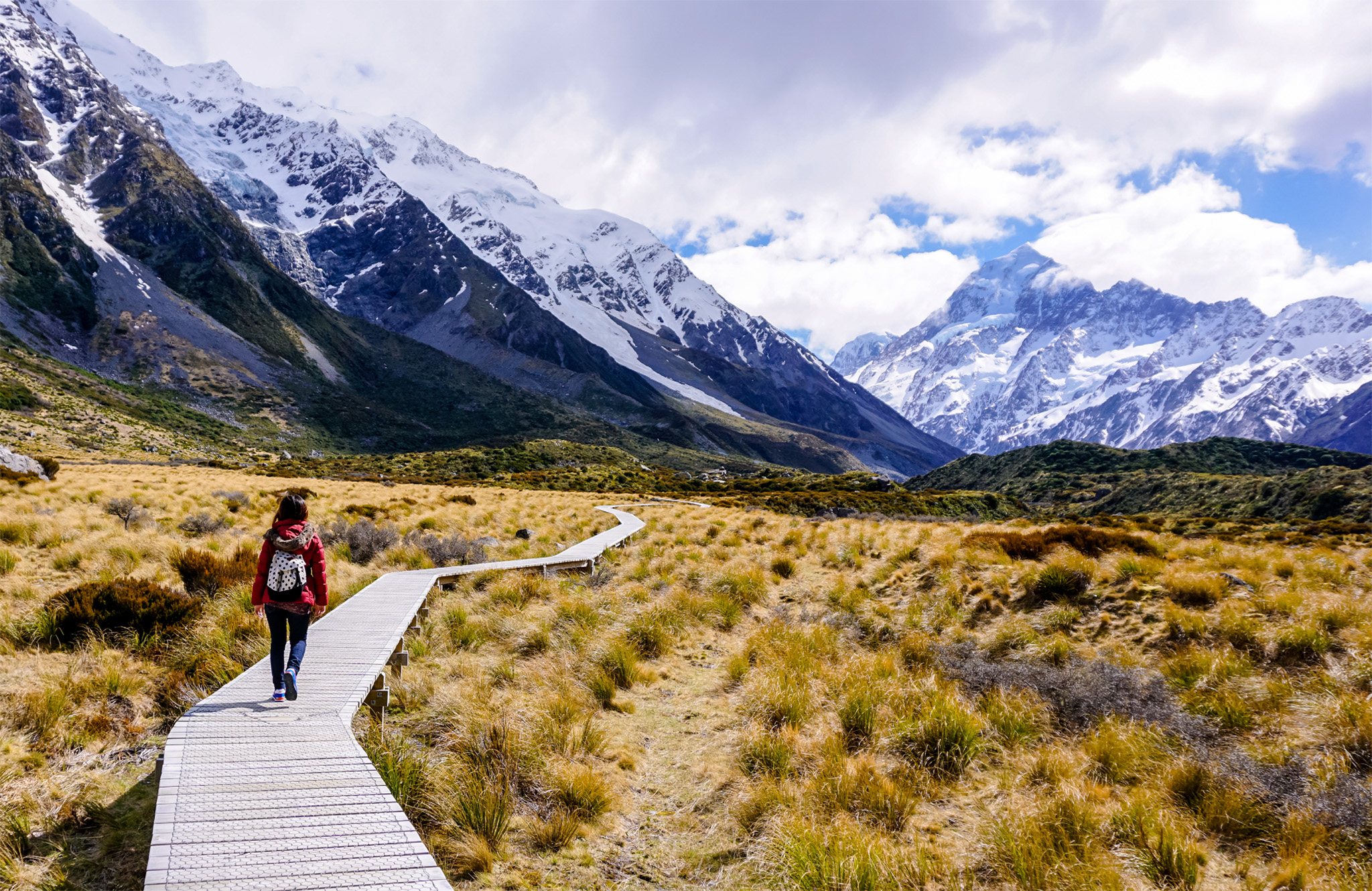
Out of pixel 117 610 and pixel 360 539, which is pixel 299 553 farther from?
pixel 360 539

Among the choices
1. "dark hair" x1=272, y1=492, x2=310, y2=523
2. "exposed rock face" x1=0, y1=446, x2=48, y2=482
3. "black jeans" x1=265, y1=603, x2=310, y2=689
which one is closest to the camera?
"black jeans" x1=265, y1=603, x2=310, y2=689

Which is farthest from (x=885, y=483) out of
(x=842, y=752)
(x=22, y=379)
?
(x=22, y=379)

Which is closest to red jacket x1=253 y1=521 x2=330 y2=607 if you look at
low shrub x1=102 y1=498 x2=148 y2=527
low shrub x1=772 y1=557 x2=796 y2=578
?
low shrub x1=772 y1=557 x2=796 y2=578

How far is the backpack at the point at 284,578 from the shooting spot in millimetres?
6473

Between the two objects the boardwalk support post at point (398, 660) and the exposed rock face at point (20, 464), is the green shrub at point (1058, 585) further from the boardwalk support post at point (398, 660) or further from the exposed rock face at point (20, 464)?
the exposed rock face at point (20, 464)

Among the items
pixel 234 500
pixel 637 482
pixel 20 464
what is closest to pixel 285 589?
pixel 234 500

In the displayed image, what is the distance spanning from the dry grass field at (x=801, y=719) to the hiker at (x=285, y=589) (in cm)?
88

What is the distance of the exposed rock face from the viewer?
24266 millimetres

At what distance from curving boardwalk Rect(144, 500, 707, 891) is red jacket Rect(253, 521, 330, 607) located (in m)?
0.91

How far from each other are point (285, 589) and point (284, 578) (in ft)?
0.36

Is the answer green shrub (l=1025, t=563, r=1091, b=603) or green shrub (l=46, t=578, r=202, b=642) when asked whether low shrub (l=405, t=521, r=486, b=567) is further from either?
green shrub (l=1025, t=563, r=1091, b=603)

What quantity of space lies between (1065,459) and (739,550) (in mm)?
100196

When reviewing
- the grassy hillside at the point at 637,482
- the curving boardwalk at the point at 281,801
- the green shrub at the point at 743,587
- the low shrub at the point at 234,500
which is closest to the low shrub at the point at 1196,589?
the green shrub at the point at 743,587

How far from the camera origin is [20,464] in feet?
Answer: 84.0
